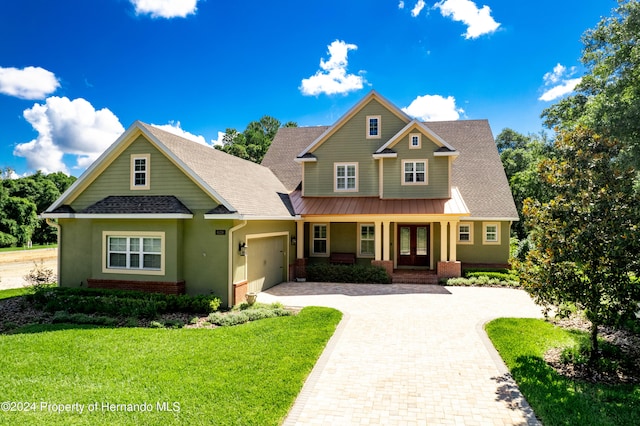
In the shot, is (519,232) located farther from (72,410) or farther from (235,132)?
(235,132)

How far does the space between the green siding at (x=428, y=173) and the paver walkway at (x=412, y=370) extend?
7495 mm

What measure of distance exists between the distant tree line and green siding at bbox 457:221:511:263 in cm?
4398

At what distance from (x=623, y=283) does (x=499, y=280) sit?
11460mm

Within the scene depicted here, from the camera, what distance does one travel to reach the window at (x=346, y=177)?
21516 millimetres

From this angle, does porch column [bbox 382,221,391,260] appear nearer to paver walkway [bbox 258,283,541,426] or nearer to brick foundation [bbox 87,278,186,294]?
paver walkway [bbox 258,283,541,426]

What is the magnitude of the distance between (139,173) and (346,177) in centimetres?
1099

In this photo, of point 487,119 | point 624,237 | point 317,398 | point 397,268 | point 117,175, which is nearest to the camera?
point 317,398

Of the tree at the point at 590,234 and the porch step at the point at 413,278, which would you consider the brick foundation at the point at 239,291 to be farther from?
the tree at the point at 590,234

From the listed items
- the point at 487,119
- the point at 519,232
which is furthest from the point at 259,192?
the point at 519,232

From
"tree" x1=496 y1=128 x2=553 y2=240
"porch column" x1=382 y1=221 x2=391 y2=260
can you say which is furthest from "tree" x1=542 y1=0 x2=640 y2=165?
"porch column" x1=382 y1=221 x2=391 y2=260

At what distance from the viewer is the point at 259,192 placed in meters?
17.9

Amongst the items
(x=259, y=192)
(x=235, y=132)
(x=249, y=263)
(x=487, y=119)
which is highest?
(x=235, y=132)

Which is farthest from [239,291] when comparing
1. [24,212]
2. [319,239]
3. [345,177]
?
[24,212]

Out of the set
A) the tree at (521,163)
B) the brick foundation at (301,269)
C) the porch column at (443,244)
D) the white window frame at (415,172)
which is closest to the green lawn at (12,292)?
the brick foundation at (301,269)
